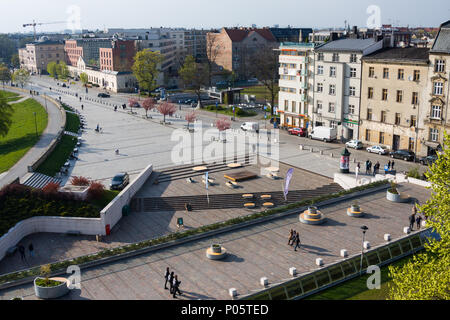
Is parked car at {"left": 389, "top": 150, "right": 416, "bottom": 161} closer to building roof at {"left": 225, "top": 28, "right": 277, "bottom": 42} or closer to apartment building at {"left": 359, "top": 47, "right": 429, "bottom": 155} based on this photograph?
apartment building at {"left": 359, "top": 47, "right": 429, "bottom": 155}

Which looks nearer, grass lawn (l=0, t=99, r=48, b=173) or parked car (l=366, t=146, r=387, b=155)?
grass lawn (l=0, t=99, r=48, b=173)

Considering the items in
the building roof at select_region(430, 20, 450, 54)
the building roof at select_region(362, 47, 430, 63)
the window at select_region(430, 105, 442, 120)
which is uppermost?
the building roof at select_region(430, 20, 450, 54)

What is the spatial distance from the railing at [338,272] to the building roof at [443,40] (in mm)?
28672

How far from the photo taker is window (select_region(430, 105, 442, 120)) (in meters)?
53.4

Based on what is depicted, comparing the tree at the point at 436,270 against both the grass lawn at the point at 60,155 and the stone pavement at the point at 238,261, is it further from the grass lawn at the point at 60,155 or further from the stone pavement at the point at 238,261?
the grass lawn at the point at 60,155

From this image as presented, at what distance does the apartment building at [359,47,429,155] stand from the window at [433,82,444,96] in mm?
1249

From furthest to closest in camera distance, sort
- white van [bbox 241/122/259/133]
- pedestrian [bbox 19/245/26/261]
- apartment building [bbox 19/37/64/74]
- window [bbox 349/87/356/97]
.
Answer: apartment building [bbox 19/37/64/74] < white van [bbox 241/122/259/133] < window [bbox 349/87/356/97] < pedestrian [bbox 19/245/26/261]

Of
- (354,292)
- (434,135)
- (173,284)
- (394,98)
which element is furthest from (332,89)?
(173,284)

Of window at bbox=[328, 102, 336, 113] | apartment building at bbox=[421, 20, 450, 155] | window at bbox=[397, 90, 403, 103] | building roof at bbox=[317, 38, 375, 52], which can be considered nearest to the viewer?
apartment building at bbox=[421, 20, 450, 155]

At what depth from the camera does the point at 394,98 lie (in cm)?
5828

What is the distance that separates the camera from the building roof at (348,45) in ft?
206

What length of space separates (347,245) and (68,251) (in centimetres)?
1933

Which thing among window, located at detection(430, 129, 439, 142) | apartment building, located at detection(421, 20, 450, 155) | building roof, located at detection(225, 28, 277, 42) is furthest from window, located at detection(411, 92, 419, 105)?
building roof, located at detection(225, 28, 277, 42)
